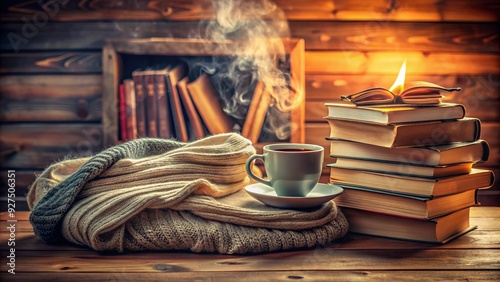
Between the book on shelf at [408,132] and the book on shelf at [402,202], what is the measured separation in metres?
0.09

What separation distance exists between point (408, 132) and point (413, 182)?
0.09 meters

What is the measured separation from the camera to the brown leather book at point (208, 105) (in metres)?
1.96

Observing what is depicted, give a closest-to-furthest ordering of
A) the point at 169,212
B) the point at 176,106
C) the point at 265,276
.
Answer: the point at 265,276 < the point at 169,212 < the point at 176,106

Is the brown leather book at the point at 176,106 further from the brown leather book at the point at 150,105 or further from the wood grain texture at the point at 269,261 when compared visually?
the wood grain texture at the point at 269,261

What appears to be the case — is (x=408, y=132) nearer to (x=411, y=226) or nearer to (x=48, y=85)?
(x=411, y=226)

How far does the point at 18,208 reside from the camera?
223 cm

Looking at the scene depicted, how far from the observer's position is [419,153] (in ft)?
3.38

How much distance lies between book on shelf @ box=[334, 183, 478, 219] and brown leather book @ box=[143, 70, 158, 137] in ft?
3.25

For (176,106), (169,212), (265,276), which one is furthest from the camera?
(176,106)

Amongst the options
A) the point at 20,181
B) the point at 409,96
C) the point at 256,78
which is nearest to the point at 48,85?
the point at 20,181

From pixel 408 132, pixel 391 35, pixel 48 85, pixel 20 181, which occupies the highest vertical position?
pixel 391 35

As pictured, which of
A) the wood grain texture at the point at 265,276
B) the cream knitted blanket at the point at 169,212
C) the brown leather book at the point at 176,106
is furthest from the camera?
the brown leather book at the point at 176,106

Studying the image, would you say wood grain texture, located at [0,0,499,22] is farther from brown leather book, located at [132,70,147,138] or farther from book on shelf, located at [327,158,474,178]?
book on shelf, located at [327,158,474,178]

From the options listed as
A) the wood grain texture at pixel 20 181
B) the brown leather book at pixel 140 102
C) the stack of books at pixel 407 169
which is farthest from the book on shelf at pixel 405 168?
the wood grain texture at pixel 20 181
